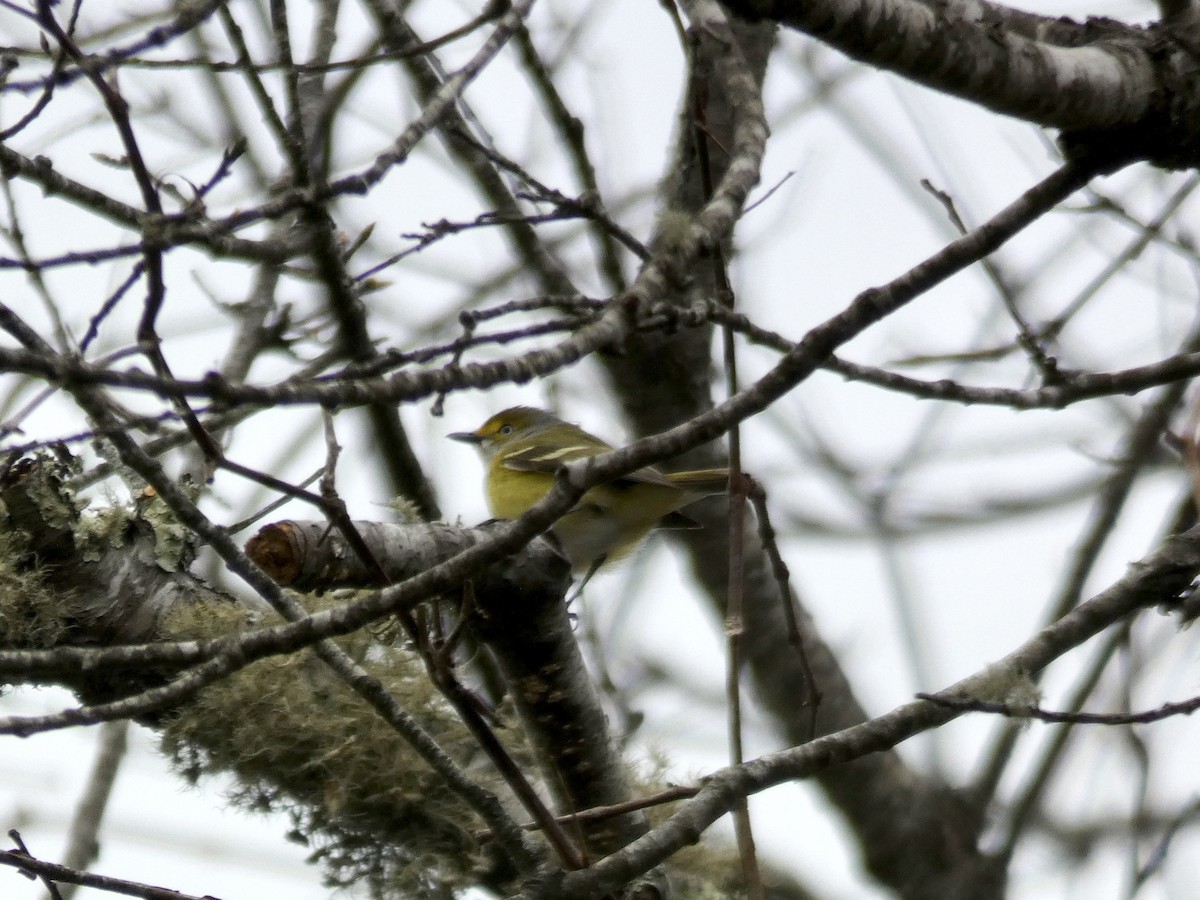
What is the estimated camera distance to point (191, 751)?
334cm

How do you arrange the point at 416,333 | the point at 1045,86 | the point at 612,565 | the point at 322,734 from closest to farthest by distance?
the point at 1045,86, the point at 322,734, the point at 612,565, the point at 416,333

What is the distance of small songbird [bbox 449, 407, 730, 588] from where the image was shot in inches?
173

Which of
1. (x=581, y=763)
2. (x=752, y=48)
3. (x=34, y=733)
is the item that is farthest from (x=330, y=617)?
(x=752, y=48)

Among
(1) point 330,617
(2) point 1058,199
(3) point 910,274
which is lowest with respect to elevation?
(1) point 330,617

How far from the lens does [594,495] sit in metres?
4.61

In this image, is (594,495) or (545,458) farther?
(545,458)

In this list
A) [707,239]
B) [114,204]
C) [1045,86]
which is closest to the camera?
[707,239]

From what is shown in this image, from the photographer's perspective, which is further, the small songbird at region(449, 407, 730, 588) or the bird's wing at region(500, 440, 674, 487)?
the bird's wing at region(500, 440, 674, 487)

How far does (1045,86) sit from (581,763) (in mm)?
1657

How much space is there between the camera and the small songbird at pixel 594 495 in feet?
14.4

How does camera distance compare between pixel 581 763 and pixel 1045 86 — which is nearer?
pixel 1045 86

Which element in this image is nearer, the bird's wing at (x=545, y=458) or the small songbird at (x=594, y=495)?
the small songbird at (x=594, y=495)

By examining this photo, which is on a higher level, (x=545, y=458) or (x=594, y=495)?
(x=545, y=458)

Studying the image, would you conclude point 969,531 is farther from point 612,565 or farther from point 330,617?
point 330,617
